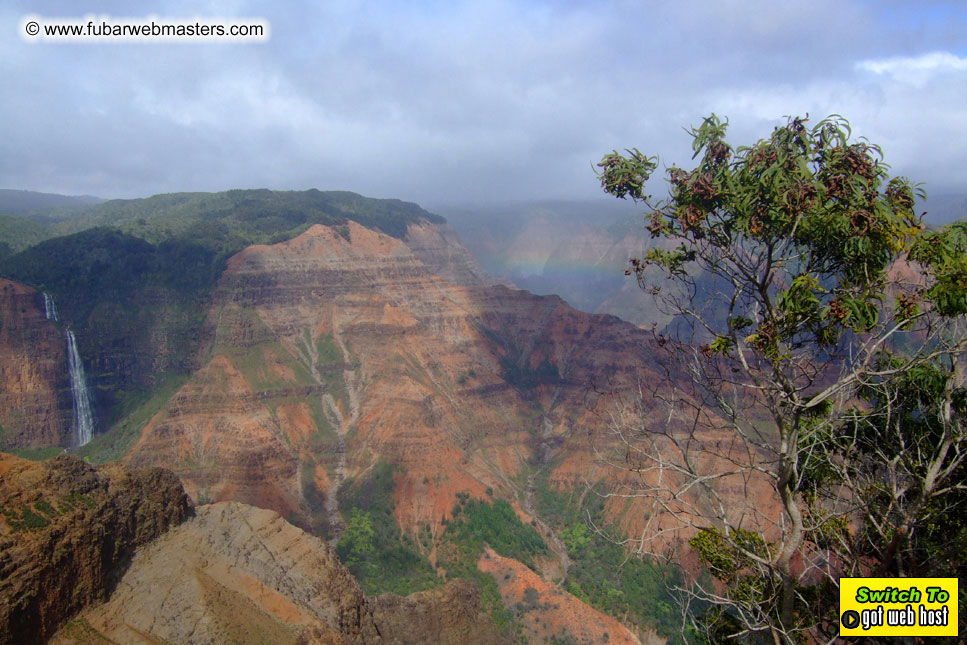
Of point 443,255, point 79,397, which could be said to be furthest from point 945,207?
point 79,397

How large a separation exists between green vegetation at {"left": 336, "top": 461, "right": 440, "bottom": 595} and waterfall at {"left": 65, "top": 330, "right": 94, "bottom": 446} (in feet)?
114

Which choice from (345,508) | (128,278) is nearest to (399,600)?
(345,508)

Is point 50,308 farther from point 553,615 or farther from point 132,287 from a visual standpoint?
point 553,615

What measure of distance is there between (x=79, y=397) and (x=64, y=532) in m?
66.3

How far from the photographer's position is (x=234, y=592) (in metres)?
29.6

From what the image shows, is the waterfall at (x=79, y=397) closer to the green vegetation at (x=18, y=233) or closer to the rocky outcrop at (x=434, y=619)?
the green vegetation at (x=18, y=233)

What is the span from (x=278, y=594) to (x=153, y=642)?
242 inches

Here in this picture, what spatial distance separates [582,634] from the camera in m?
53.2

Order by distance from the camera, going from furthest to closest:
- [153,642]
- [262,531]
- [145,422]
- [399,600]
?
[145,422], [399,600], [262,531], [153,642]

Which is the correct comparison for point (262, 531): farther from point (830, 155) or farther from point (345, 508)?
point (345, 508)

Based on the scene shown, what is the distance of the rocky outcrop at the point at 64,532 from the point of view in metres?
24.6

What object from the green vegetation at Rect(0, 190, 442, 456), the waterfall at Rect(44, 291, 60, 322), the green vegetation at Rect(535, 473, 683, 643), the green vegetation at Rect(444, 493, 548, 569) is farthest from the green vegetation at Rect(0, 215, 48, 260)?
the green vegetation at Rect(535, 473, 683, 643)

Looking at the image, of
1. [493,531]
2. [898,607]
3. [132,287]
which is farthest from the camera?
[132,287]

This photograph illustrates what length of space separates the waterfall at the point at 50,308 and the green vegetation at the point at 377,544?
148 ft
